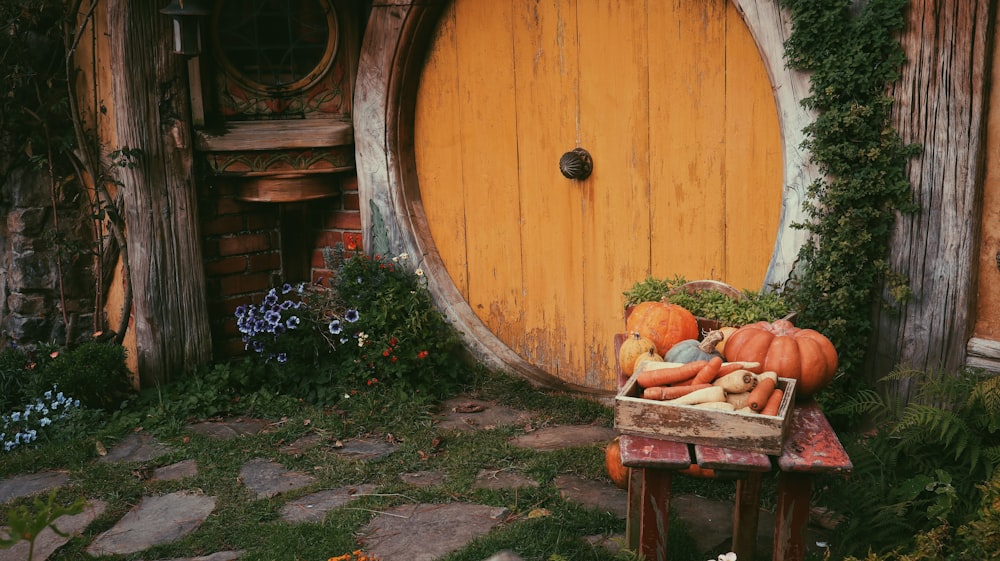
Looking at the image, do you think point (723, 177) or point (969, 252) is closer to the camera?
point (969, 252)

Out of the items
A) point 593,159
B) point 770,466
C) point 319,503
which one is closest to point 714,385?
point 770,466

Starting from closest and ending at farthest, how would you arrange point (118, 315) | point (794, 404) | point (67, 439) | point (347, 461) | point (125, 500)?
1. point (794, 404)
2. point (125, 500)
3. point (347, 461)
4. point (67, 439)
5. point (118, 315)

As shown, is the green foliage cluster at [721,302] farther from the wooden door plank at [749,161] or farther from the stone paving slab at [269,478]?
the stone paving slab at [269,478]

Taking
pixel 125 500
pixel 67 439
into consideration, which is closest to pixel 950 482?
pixel 125 500

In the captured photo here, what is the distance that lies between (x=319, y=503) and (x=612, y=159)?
82.3 inches

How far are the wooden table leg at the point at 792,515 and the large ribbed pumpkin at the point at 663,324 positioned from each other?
829mm

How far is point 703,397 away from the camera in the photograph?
2633 millimetres

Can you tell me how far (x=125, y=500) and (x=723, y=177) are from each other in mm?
2884

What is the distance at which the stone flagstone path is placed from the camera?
3301mm

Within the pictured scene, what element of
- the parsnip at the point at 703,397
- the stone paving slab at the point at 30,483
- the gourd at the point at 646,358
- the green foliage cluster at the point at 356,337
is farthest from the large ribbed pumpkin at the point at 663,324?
the stone paving slab at the point at 30,483

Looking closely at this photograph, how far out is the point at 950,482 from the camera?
2.96 meters

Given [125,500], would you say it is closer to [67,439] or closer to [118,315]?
[67,439]

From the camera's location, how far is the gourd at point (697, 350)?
2.94 m

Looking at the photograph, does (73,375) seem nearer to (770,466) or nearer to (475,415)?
(475,415)
